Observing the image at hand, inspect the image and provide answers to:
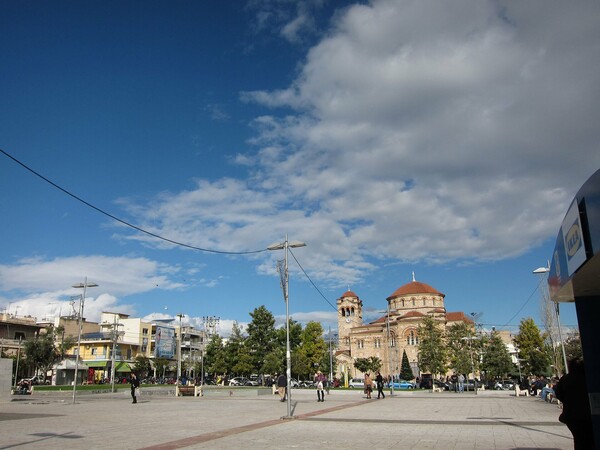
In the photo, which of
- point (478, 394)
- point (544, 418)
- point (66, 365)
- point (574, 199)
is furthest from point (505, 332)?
point (574, 199)

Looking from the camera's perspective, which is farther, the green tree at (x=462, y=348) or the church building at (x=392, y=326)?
the church building at (x=392, y=326)

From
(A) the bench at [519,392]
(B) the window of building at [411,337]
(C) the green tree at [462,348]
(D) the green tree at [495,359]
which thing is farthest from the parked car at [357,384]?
(B) the window of building at [411,337]

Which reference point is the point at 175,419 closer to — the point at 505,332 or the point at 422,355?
the point at 422,355

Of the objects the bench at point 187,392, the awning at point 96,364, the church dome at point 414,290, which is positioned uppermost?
the church dome at point 414,290

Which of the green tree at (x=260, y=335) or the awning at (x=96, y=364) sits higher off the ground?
the green tree at (x=260, y=335)

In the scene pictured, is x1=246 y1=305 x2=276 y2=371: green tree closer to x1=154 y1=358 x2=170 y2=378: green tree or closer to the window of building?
x1=154 y1=358 x2=170 y2=378: green tree

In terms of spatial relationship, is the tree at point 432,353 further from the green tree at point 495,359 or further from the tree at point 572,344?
the tree at point 572,344

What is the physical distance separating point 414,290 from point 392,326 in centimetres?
1239

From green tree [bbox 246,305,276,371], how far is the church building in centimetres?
2085

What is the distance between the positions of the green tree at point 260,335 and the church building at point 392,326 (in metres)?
20.9

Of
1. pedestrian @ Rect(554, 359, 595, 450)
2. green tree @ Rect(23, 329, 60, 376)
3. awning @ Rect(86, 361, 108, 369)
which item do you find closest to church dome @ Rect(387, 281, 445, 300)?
awning @ Rect(86, 361, 108, 369)

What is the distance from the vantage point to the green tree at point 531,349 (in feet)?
223

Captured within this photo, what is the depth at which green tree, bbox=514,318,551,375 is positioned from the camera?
68.1 meters

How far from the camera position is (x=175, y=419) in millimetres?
17750
